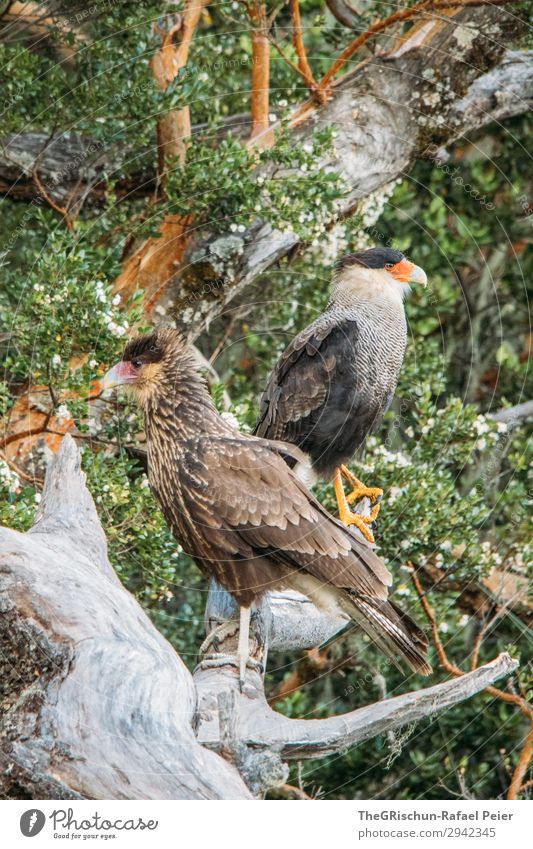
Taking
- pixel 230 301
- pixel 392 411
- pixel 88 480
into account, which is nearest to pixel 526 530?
pixel 392 411

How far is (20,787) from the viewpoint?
3.95 metres

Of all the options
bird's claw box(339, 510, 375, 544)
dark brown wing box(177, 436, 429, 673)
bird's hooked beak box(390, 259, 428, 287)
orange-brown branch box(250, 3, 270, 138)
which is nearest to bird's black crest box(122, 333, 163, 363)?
dark brown wing box(177, 436, 429, 673)

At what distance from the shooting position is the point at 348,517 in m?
5.97

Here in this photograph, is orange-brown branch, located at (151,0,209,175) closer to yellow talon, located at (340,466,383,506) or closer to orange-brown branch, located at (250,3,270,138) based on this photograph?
orange-brown branch, located at (250,3,270,138)

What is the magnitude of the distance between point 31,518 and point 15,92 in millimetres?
2856

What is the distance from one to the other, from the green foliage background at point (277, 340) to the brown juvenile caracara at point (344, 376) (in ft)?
0.91

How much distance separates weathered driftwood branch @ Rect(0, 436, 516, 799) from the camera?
12.4 feet

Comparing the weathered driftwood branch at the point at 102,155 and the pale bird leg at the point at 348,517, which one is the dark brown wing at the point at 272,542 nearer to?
the pale bird leg at the point at 348,517

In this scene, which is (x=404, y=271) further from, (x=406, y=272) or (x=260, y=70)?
(x=260, y=70)

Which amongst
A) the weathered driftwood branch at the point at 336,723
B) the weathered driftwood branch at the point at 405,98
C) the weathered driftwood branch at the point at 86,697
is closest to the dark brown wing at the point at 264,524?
the weathered driftwood branch at the point at 86,697

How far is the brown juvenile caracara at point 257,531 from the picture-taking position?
4730 mm

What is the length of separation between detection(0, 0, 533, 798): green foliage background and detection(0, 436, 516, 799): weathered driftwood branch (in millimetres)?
870

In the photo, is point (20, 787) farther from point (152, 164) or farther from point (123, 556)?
point (152, 164)

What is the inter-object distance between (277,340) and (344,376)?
6.03 ft
